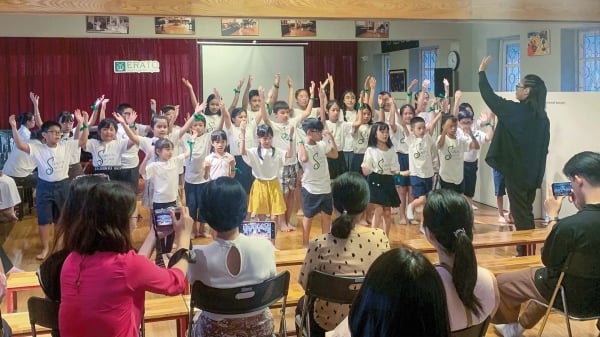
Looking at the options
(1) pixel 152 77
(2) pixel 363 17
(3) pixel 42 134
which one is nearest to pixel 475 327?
(2) pixel 363 17

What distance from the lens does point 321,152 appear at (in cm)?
549

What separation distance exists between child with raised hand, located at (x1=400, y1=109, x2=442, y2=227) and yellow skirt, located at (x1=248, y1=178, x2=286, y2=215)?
4.43 feet

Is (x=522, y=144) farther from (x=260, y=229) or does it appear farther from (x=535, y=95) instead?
(x=260, y=229)

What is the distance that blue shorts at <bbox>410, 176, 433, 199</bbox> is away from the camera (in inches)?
248

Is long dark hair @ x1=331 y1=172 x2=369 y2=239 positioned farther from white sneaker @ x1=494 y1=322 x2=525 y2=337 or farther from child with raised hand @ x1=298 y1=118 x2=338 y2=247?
child with raised hand @ x1=298 y1=118 x2=338 y2=247

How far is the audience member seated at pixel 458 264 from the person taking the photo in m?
1.94

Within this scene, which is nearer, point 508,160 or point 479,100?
point 508,160

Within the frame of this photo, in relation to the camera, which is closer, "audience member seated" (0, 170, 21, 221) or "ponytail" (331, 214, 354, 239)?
"ponytail" (331, 214, 354, 239)

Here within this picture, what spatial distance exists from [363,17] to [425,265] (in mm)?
3071

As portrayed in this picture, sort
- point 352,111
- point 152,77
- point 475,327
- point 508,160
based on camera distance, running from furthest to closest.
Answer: point 152,77, point 352,111, point 508,160, point 475,327

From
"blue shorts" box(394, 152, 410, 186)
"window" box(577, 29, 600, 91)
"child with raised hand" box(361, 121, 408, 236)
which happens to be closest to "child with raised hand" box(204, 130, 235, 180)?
"child with raised hand" box(361, 121, 408, 236)

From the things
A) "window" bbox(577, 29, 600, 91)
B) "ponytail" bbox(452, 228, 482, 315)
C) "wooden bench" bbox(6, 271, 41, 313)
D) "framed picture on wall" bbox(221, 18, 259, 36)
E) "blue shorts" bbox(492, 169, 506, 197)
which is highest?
"framed picture on wall" bbox(221, 18, 259, 36)

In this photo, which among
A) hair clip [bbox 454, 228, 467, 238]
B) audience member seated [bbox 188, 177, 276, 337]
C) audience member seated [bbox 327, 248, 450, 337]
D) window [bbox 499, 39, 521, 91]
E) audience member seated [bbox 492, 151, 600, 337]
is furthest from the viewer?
window [bbox 499, 39, 521, 91]

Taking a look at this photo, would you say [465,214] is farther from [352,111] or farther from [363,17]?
[352,111]
